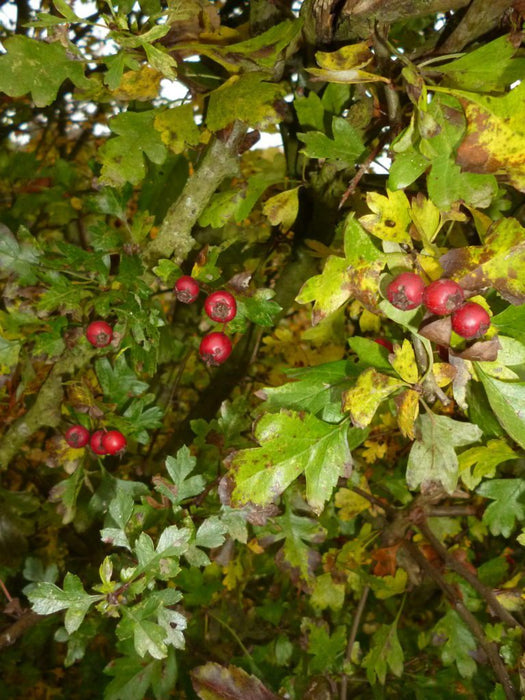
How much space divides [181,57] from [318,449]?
36.8 inches

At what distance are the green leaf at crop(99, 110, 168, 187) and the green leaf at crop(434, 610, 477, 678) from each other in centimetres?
176

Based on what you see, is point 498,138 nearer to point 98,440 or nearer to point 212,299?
point 212,299

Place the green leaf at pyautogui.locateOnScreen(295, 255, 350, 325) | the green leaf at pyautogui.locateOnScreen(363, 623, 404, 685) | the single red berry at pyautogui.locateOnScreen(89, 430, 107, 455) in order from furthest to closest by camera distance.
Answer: the green leaf at pyautogui.locateOnScreen(363, 623, 404, 685)
the single red berry at pyautogui.locateOnScreen(89, 430, 107, 455)
the green leaf at pyautogui.locateOnScreen(295, 255, 350, 325)

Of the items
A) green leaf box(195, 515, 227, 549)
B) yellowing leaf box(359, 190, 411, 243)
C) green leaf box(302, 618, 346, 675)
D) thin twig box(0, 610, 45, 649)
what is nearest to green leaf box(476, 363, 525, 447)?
yellowing leaf box(359, 190, 411, 243)

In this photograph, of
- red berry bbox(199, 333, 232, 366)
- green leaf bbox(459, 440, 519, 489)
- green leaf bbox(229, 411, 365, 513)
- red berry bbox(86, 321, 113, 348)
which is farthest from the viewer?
red berry bbox(199, 333, 232, 366)

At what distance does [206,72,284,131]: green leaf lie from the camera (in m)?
1.28

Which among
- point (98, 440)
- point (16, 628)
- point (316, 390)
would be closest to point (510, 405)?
point (316, 390)

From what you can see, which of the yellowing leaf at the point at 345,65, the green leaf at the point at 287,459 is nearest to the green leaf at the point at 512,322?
the green leaf at the point at 287,459

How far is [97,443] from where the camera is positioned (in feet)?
5.57

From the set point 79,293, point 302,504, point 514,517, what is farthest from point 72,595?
point 514,517

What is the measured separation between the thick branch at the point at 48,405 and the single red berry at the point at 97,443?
0.11 meters

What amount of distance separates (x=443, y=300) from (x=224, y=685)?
116cm

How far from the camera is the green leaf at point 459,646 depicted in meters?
1.97

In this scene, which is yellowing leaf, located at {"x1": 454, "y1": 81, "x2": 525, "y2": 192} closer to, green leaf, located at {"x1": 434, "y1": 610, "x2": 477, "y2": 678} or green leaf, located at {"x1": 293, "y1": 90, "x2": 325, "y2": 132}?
green leaf, located at {"x1": 293, "y1": 90, "x2": 325, "y2": 132}
